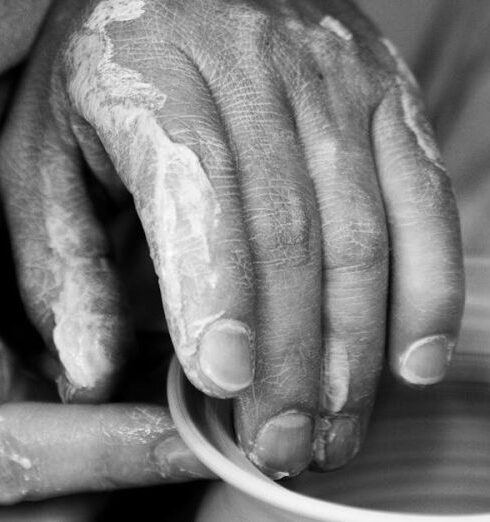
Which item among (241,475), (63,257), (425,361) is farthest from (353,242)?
(63,257)

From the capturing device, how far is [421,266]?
884 mm

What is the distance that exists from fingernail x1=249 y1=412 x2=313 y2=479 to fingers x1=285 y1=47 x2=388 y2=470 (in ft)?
0.18

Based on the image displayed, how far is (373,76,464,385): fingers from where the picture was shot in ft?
2.89

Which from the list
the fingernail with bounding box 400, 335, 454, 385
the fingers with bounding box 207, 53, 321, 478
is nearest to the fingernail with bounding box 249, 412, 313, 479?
the fingers with bounding box 207, 53, 321, 478

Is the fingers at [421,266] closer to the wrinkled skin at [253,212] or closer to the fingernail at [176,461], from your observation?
the wrinkled skin at [253,212]

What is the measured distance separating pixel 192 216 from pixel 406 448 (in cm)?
41

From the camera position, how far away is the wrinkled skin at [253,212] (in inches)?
29.9

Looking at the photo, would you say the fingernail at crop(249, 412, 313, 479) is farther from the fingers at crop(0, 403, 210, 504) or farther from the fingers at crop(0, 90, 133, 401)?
the fingers at crop(0, 90, 133, 401)

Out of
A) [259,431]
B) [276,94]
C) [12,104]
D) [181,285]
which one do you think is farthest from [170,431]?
[12,104]

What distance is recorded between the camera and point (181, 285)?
2.43ft

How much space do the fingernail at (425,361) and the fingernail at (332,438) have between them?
0.08 metres

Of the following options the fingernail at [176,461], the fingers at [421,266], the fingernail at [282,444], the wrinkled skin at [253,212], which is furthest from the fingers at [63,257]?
the fingers at [421,266]

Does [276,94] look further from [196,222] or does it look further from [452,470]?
[452,470]

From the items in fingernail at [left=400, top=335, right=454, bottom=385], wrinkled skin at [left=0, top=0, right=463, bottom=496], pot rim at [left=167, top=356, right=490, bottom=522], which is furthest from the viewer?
fingernail at [left=400, top=335, right=454, bottom=385]
